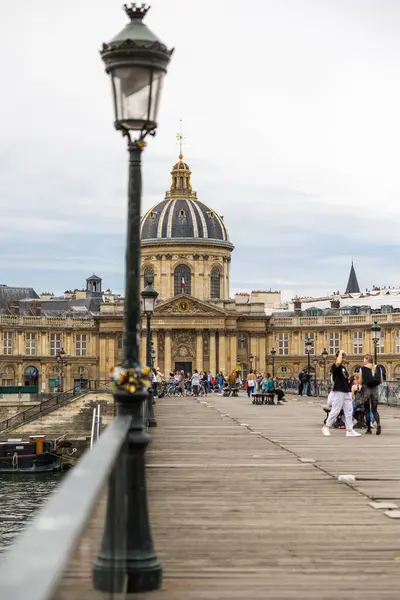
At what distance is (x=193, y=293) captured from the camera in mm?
115812

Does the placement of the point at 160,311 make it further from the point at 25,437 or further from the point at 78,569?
the point at 78,569

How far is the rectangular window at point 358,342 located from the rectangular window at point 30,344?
111 feet

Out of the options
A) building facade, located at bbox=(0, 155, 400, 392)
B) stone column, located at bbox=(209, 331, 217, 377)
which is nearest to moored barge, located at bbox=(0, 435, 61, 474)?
building facade, located at bbox=(0, 155, 400, 392)

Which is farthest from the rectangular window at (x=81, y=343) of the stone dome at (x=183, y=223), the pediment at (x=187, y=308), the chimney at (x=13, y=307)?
the stone dome at (x=183, y=223)

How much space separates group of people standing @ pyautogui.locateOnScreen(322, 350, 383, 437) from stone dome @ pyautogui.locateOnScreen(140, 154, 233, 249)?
9118 cm

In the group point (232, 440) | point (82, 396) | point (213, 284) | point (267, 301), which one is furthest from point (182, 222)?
point (232, 440)

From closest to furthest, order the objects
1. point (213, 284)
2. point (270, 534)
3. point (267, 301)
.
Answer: point (270, 534) → point (213, 284) → point (267, 301)

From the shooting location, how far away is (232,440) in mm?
20594

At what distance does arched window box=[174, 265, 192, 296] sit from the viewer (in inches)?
4545

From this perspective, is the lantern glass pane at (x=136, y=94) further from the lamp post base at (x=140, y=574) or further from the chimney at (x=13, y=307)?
the chimney at (x=13, y=307)

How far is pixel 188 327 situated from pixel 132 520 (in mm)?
103008

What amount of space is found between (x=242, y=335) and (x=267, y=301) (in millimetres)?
26402

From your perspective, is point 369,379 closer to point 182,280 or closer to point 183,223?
point 182,280

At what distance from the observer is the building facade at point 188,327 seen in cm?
11031
